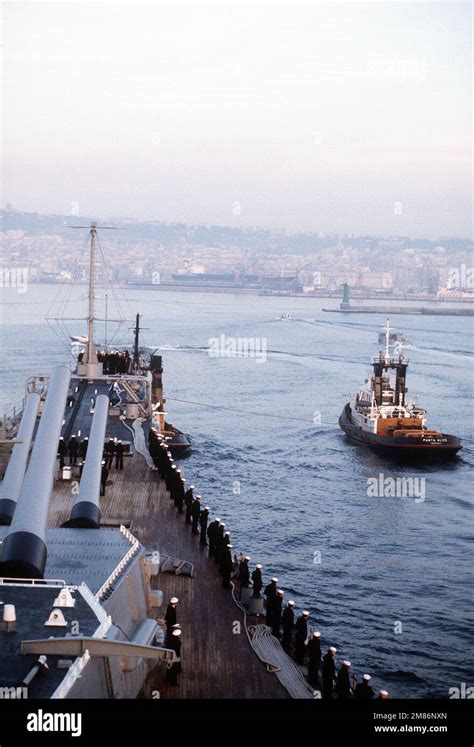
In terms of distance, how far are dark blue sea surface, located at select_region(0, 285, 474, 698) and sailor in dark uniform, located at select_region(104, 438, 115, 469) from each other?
4.81m

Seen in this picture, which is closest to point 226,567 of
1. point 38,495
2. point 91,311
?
point 38,495

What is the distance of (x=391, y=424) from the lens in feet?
159

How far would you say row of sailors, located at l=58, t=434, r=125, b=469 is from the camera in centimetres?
2589

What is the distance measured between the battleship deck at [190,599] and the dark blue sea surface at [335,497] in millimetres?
4160

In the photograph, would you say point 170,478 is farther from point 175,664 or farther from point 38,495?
point 38,495

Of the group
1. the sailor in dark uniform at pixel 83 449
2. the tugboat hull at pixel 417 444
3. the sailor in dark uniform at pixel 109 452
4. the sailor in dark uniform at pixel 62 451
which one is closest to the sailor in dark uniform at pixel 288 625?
the sailor in dark uniform at pixel 109 452

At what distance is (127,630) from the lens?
12.6 meters

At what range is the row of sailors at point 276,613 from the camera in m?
12.9

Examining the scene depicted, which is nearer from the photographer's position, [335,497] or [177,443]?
[335,497]

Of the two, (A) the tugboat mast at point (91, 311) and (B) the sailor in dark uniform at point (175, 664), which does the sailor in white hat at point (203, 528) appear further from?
(A) the tugboat mast at point (91, 311)

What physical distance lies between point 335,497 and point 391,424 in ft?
40.6

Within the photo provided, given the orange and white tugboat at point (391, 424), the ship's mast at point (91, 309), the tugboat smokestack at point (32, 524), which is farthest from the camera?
the orange and white tugboat at point (391, 424)

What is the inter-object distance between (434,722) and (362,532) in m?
24.9

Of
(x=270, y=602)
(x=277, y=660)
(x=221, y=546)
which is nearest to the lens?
(x=277, y=660)
